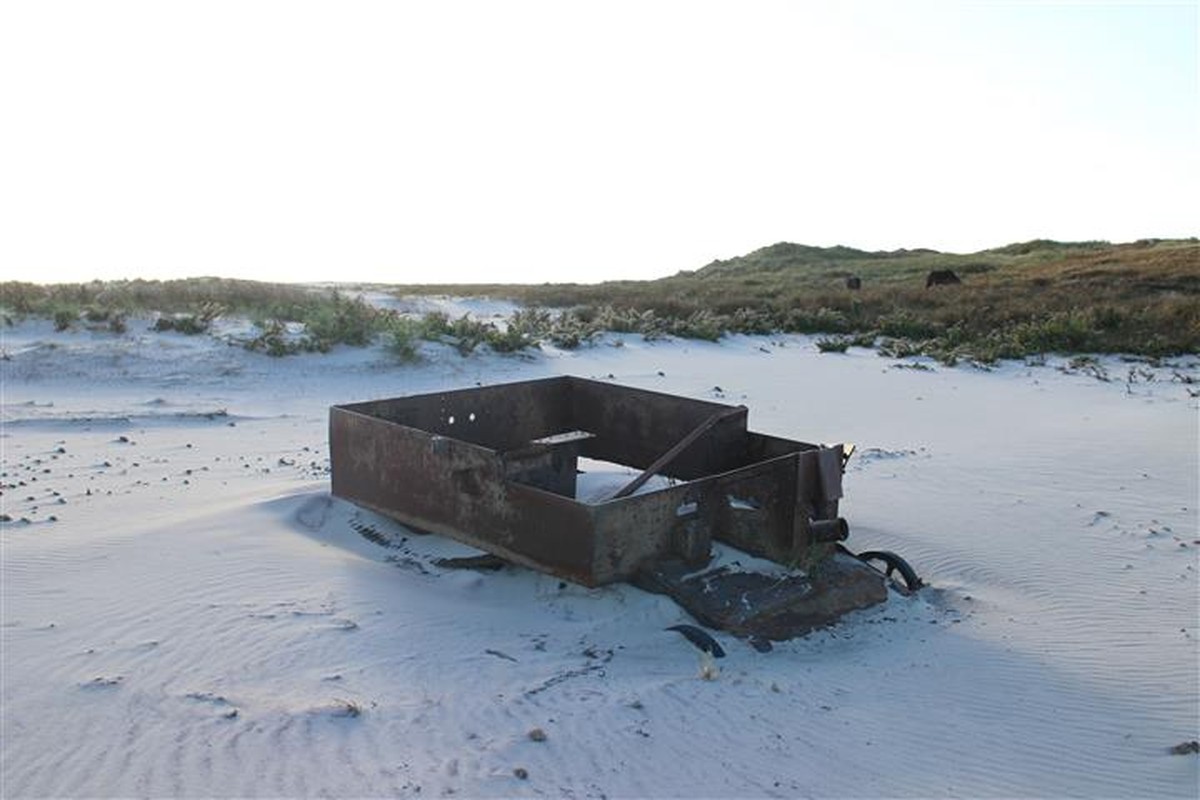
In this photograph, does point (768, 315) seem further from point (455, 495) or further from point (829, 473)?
point (455, 495)

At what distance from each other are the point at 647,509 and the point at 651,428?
7.24 ft

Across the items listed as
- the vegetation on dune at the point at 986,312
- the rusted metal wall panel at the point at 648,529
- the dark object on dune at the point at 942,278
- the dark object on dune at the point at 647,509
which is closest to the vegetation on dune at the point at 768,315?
the vegetation on dune at the point at 986,312

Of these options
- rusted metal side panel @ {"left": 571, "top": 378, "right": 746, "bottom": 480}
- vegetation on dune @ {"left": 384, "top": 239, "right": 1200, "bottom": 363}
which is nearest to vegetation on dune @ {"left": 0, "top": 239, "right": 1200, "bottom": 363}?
vegetation on dune @ {"left": 384, "top": 239, "right": 1200, "bottom": 363}

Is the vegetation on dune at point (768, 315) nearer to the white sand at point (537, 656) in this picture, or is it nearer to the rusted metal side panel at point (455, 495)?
the white sand at point (537, 656)

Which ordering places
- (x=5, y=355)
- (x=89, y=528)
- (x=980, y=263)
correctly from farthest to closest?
(x=980, y=263), (x=5, y=355), (x=89, y=528)

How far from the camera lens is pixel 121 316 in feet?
45.4

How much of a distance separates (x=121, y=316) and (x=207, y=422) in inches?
180

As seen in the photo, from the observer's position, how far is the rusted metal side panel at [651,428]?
6.44 m

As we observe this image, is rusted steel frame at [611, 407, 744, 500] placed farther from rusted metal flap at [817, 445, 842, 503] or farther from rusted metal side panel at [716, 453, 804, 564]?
rusted metal flap at [817, 445, 842, 503]

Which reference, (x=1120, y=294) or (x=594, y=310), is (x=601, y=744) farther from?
(x=1120, y=294)

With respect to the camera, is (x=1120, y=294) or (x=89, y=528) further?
(x=1120, y=294)

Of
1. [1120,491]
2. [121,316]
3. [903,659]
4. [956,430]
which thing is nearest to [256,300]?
[121,316]

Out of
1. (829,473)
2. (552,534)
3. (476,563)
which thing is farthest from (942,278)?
A: (552,534)

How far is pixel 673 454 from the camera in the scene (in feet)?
19.6
